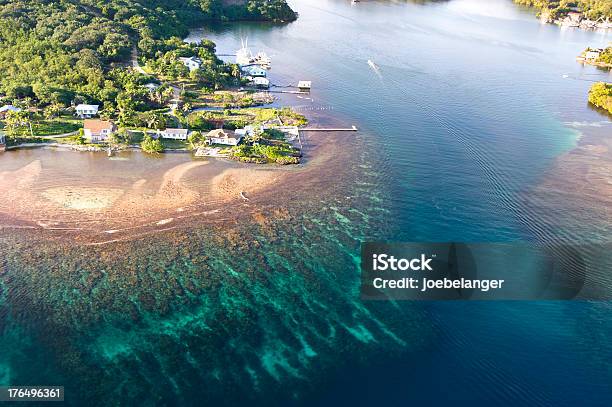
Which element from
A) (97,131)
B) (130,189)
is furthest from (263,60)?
(130,189)

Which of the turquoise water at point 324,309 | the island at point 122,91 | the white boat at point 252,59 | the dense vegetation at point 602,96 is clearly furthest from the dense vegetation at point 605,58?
the island at point 122,91

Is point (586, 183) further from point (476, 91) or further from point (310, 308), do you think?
point (310, 308)

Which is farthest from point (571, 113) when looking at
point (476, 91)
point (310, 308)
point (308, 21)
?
point (308, 21)

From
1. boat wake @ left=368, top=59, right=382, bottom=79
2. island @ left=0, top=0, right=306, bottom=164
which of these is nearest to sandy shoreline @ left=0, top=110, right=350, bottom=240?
island @ left=0, top=0, right=306, bottom=164

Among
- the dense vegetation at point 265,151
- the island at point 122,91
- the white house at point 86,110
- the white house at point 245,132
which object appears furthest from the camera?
the white house at point 86,110

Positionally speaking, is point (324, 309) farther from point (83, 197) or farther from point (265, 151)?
point (83, 197)

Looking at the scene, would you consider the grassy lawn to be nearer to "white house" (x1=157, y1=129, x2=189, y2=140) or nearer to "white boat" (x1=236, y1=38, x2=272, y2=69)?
"white house" (x1=157, y1=129, x2=189, y2=140)

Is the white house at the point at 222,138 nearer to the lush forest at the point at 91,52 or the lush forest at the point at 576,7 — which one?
the lush forest at the point at 91,52
